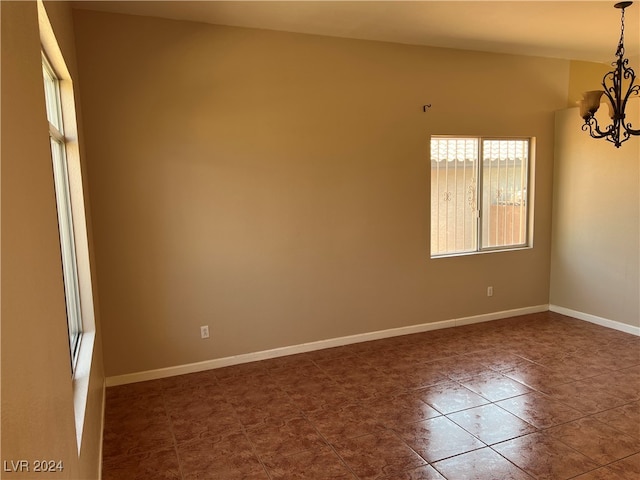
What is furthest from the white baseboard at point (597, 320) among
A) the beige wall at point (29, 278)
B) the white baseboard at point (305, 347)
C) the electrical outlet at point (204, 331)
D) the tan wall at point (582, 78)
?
the beige wall at point (29, 278)

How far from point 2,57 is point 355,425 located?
277 centimetres

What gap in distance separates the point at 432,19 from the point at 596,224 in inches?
114

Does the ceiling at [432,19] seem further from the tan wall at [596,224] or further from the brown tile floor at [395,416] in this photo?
the brown tile floor at [395,416]

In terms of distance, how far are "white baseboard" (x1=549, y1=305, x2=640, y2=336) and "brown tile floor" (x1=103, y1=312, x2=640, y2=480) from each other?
1.07ft

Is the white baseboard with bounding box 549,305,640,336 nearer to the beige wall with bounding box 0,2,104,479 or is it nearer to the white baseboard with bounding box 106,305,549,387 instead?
the white baseboard with bounding box 106,305,549,387

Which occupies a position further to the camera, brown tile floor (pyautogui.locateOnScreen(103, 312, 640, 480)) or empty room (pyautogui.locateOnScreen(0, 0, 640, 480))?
empty room (pyautogui.locateOnScreen(0, 0, 640, 480))

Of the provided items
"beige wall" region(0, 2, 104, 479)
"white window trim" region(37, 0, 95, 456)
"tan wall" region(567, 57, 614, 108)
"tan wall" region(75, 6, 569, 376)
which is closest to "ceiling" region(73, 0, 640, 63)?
"tan wall" region(75, 6, 569, 376)

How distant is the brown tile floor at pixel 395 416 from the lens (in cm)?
259

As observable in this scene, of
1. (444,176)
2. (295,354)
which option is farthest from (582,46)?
(295,354)

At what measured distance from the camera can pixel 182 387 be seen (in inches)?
144

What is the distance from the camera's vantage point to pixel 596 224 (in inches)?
197

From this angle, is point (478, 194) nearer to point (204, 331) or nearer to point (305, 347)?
point (305, 347)

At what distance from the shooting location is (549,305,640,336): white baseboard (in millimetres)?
4734

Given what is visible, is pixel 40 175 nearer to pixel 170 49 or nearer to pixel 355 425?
pixel 355 425
